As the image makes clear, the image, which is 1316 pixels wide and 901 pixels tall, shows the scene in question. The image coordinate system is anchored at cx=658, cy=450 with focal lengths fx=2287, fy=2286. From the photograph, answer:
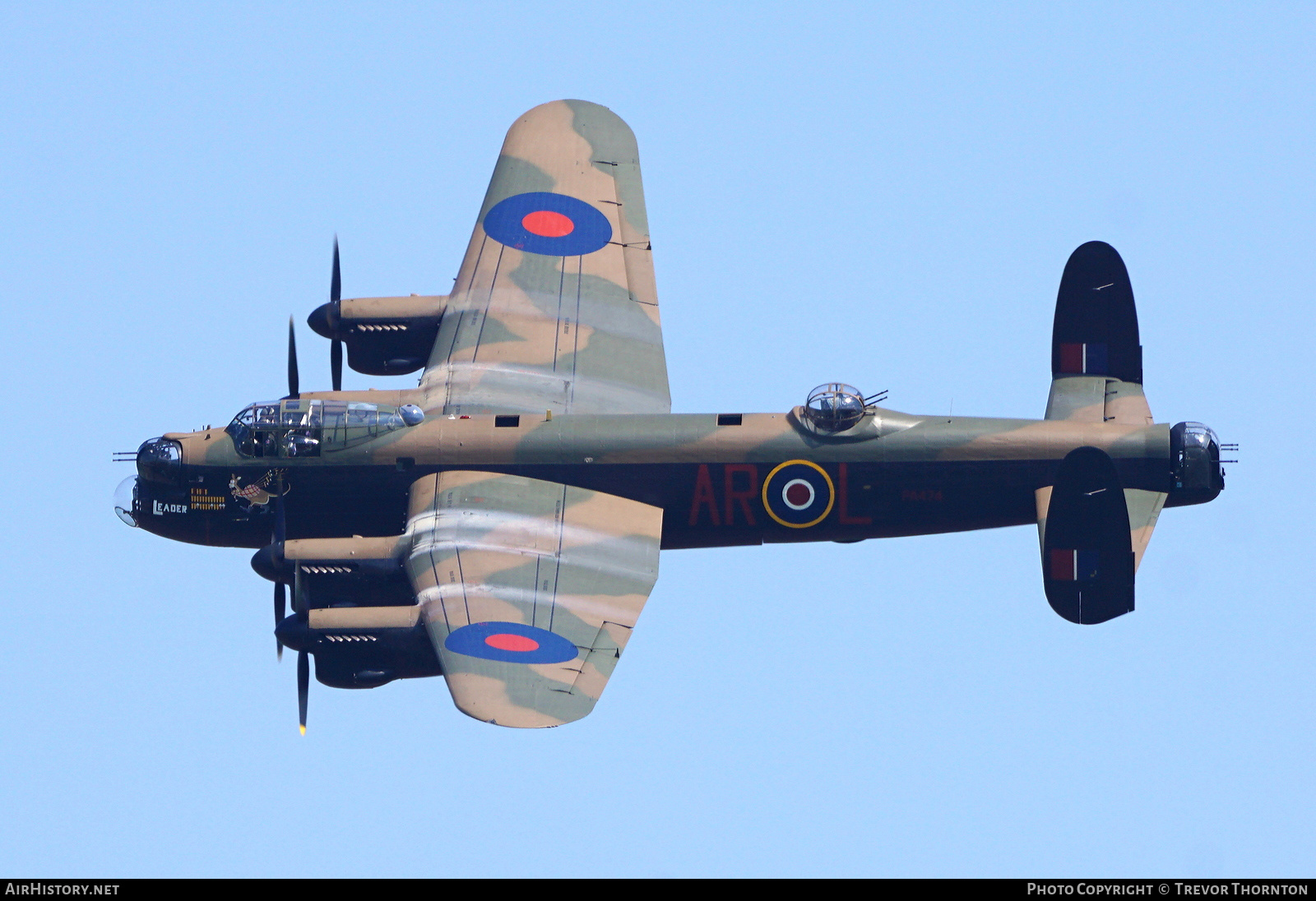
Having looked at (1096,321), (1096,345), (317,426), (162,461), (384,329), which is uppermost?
(384,329)

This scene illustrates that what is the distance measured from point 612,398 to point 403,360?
463 centimetres

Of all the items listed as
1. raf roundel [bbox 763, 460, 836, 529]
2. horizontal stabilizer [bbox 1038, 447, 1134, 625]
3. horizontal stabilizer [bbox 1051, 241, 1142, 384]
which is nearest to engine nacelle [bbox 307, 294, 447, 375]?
raf roundel [bbox 763, 460, 836, 529]

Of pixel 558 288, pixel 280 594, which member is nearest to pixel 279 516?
pixel 280 594

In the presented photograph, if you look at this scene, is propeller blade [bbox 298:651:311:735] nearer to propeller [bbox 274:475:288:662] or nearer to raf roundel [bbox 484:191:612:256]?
propeller [bbox 274:475:288:662]

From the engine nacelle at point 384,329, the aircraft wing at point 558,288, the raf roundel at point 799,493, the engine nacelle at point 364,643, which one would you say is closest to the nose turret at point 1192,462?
the raf roundel at point 799,493

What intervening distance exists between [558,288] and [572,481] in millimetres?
5040

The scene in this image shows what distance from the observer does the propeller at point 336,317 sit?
45.6 m

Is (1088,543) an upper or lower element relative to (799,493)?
lower

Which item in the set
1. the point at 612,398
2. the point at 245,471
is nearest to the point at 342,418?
the point at 245,471

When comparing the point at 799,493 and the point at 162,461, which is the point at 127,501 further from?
the point at 799,493

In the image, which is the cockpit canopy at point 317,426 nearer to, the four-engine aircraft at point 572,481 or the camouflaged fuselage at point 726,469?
the four-engine aircraft at point 572,481

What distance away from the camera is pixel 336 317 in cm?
4556

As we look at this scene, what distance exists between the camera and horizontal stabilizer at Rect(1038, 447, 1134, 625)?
38.7 meters

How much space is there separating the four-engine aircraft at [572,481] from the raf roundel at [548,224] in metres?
1.29
